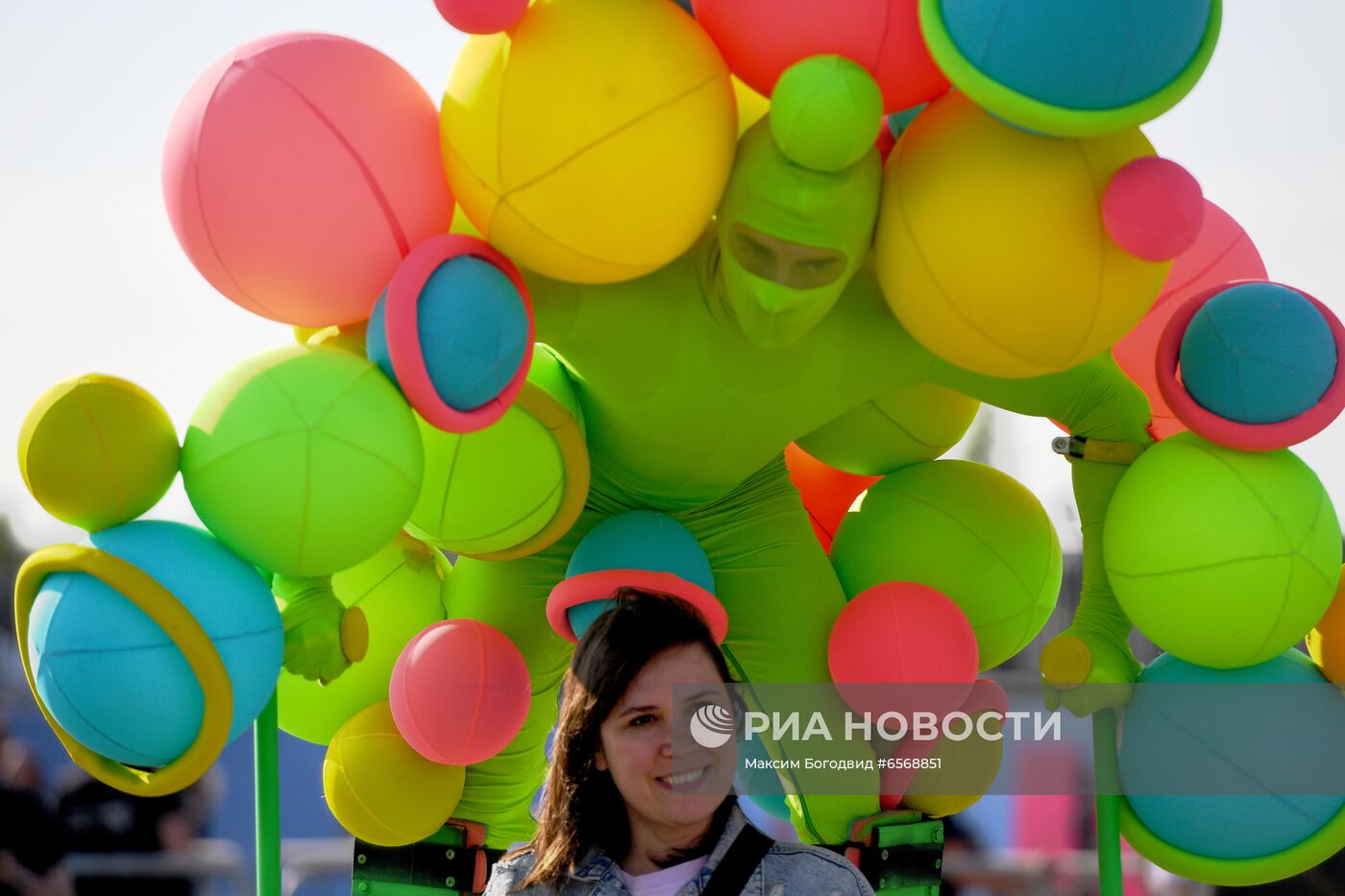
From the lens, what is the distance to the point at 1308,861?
274 centimetres

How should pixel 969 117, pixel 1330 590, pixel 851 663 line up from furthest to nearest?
1. pixel 851 663
2. pixel 1330 590
3. pixel 969 117

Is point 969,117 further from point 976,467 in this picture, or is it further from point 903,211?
point 976,467

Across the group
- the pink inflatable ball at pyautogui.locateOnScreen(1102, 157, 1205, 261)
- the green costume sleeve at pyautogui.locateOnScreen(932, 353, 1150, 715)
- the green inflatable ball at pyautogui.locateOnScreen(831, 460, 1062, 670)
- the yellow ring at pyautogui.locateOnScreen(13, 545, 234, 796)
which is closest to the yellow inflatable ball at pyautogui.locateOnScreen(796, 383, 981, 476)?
the green inflatable ball at pyautogui.locateOnScreen(831, 460, 1062, 670)

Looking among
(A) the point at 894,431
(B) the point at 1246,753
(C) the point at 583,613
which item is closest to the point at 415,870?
(C) the point at 583,613

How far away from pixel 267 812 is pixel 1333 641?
1834 mm

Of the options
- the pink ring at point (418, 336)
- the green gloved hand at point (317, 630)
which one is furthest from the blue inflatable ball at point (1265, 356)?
the green gloved hand at point (317, 630)

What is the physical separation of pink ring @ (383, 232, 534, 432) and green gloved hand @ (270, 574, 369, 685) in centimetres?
33

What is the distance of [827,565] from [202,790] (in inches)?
125

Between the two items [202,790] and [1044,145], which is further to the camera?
[202,790]

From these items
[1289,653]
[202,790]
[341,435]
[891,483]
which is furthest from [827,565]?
[202,790]

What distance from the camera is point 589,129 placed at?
2.23 metres

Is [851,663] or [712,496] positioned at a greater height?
[712,496]

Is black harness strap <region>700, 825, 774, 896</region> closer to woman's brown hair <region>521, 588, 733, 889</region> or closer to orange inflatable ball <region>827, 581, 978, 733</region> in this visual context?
woman's brown hair <region>521, 588, 733, 889</region>

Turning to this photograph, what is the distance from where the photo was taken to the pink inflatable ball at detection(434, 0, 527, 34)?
218 cm
